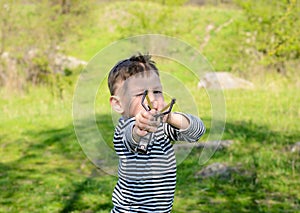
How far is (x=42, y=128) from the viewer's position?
411 inches

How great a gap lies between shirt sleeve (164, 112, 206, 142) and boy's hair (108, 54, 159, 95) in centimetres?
30

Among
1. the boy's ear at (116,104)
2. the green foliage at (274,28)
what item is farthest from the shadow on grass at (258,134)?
the green foliage at (274,28)

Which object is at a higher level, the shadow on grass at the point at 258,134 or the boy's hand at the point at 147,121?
the shadow on grass at the point at 258,134

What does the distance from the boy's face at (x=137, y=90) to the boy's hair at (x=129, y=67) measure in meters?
0.06

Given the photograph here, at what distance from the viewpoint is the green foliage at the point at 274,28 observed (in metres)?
17.0

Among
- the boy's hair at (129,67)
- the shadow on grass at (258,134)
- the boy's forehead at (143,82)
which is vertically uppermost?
the shadow on grass at (258,134)

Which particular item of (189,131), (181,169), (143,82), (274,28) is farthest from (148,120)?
(274,28)

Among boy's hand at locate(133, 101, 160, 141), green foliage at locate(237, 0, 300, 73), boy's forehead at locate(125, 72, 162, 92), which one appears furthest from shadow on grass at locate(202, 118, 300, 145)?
green foliage at locate(237, 0, 300, 73)

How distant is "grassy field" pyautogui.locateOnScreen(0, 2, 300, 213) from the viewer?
585 cm

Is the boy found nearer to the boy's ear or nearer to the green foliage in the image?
the boy's ear

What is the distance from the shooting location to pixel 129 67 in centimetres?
275

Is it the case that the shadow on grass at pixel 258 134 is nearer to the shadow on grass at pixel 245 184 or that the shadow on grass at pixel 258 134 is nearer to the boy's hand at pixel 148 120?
the shadow on grass at pixel 245 184

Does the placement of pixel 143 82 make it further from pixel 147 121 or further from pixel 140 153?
pixel 147 121

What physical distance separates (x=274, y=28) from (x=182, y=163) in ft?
35.7
